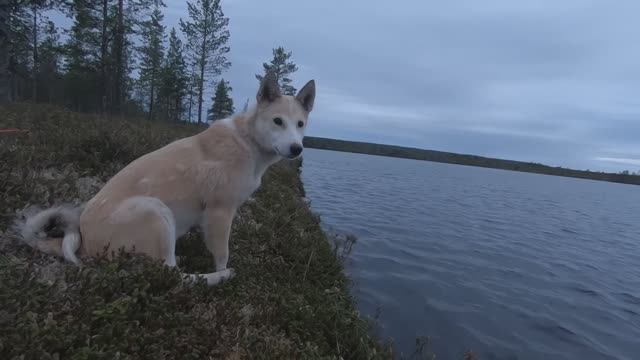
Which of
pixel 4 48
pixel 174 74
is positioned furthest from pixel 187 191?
pixel 174 74

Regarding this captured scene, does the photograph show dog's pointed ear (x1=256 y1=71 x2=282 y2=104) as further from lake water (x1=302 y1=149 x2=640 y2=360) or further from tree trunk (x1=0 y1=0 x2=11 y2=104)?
tree trunk (x1=0 y1=0 x2=11 y2=104)

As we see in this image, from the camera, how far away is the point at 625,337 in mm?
9133

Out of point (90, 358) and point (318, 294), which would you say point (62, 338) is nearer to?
point (90, 358)

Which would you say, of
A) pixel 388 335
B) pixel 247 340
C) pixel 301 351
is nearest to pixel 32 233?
pixel 247 340

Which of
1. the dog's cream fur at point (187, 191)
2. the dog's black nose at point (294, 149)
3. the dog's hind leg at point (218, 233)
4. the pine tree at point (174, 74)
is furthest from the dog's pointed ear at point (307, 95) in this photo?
the pine tree at point (174, 74)

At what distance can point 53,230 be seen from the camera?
4352mm

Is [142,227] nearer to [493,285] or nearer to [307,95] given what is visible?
[307,95]

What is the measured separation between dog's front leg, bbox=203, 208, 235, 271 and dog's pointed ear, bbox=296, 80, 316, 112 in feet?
6.82

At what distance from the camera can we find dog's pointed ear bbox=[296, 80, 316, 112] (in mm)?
5770

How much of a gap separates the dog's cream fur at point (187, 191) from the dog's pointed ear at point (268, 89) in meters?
0.01

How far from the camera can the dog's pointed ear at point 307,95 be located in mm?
5770

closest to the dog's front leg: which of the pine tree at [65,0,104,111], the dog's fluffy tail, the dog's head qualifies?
the dog's head

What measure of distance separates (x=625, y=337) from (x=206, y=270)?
9993mm

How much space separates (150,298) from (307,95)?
3602 millimetres
